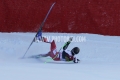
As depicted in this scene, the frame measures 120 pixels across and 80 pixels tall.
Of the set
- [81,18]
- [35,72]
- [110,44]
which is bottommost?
[35,72]

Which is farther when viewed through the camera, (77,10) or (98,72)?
(77,10)

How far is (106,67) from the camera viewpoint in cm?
136

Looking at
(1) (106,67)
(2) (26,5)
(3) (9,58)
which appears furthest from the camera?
(2) (26,5)

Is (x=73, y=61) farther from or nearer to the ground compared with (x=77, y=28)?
nearer to the ground

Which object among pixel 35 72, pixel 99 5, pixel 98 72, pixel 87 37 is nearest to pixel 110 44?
pixel 87 37

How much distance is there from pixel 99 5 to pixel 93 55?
18.0 inches

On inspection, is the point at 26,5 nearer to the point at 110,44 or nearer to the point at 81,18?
the point at 81,18

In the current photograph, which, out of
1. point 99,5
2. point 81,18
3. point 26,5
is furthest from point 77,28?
point 26,5

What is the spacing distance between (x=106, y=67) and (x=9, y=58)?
46 cm

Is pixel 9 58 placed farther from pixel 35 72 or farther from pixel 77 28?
pixel 77 28

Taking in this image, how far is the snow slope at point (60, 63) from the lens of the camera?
112 centimetres

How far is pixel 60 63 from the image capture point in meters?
1.40

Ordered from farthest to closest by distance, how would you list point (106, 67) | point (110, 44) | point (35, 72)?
1. point (110, 44)
2. point (106, 67)
3. point (35, 72)

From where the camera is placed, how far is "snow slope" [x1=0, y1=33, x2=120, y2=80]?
1117 millimetres
